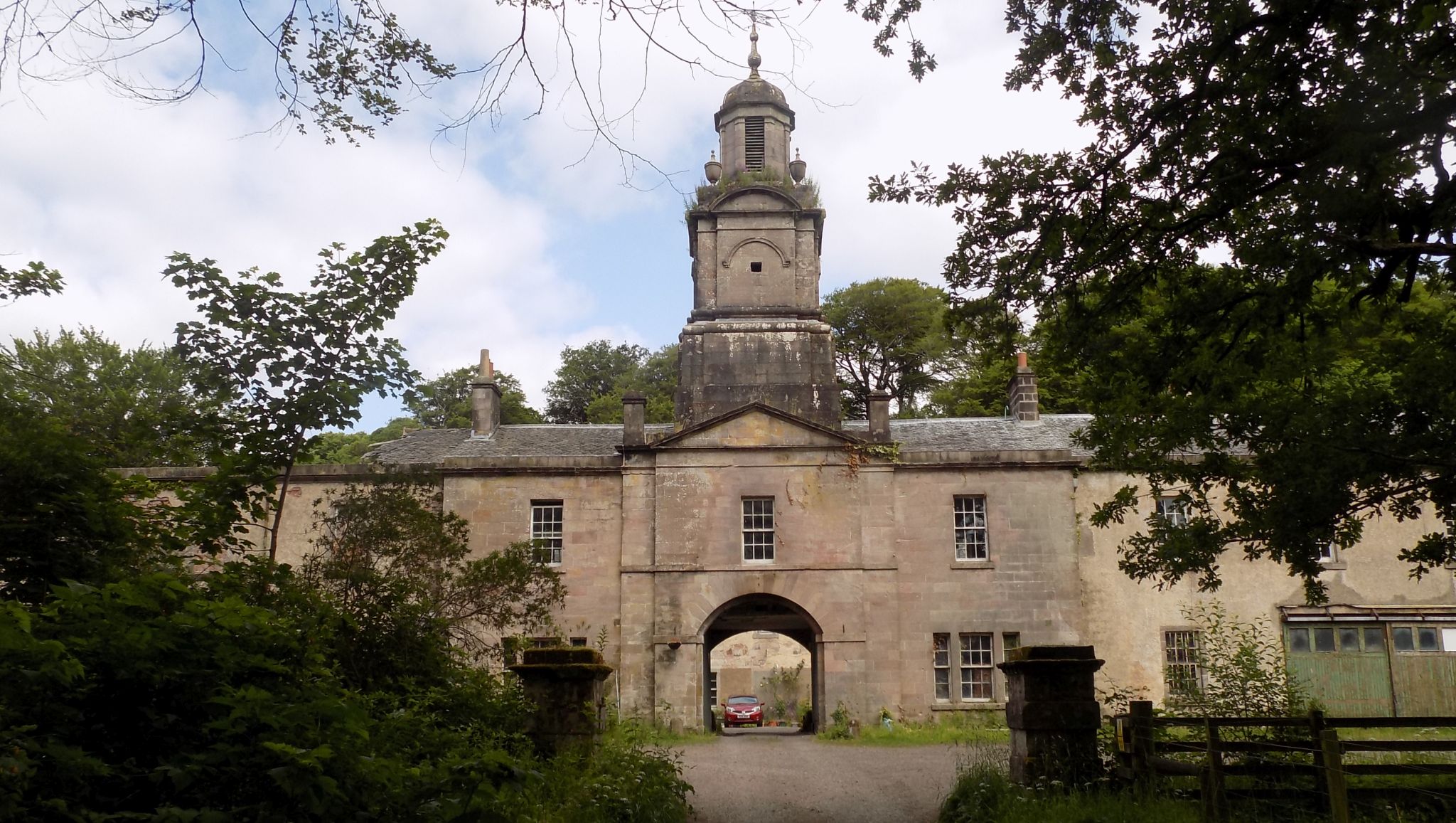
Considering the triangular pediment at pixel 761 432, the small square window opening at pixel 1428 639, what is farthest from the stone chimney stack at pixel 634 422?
the small square window opening at pixel 1428 639

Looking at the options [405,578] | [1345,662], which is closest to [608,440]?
[405,578]

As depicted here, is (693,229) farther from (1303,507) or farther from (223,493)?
(223,493)

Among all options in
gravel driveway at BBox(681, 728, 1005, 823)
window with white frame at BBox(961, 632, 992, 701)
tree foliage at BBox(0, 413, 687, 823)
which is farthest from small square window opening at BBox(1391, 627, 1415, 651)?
tree foliage at BBox(0, 413, 687, 823)

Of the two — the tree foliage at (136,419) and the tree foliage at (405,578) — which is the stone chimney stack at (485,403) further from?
the tree foliage at (405,578)

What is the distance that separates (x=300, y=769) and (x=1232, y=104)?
776 cm

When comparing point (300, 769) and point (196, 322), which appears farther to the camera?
point (196, 322)

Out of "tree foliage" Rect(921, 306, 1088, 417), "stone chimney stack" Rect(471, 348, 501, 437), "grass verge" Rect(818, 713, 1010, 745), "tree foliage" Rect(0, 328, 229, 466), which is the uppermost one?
"tree foliage" Rect(921, 306, 1088, 417)

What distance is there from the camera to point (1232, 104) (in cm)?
Result: 853

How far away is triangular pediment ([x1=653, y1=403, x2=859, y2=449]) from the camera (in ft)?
88.1

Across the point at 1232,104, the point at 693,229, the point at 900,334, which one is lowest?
the point at 1232,104

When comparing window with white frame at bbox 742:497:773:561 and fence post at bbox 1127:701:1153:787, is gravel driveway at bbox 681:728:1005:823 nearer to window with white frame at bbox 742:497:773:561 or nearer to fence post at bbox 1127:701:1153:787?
fence post at bbox 1127:701:1153:787

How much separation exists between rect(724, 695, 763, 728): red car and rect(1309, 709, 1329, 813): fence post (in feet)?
82.3

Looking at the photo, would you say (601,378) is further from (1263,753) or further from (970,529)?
(1263,753)

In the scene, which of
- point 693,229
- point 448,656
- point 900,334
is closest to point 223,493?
point 448,656
